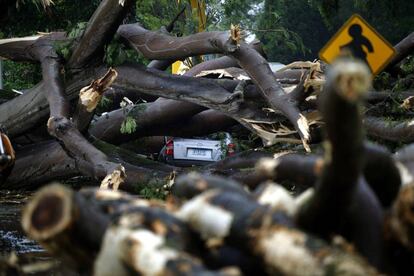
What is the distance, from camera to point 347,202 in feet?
7.58

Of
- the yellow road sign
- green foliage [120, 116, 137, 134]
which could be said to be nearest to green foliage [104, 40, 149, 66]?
green foliage [120, 116, 137, 134]

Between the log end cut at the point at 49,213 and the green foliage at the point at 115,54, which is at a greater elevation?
the log end cut at the point at 49,213

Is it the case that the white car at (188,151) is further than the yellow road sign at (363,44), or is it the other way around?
the white car at (188,151)

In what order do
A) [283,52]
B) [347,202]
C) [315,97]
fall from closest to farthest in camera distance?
1. [347,202]
2. [315,97]
3. [283,52]

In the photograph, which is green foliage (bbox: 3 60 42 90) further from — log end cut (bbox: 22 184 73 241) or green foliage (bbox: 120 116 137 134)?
log end cut (bbox: 22 184 73 241)

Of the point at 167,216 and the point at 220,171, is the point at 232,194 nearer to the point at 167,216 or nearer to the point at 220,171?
the point at 167,216

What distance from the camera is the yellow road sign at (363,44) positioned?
748 centimetres

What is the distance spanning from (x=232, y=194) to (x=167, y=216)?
230 mm

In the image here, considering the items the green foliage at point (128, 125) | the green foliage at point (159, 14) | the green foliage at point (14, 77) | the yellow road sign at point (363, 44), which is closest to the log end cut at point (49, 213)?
the yellow road sign at point (363, 44)

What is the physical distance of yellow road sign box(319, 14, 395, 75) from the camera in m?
7.48

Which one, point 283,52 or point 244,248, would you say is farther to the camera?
point 283,52

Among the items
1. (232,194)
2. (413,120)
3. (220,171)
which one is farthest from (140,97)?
(232,194)

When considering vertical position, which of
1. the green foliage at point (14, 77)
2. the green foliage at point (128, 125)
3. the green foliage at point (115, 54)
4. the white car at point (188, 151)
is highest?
the green foliage at point (115, 54)

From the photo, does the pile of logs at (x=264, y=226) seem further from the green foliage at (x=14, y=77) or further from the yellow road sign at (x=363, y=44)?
the green foliage at (x=14, y=77)
